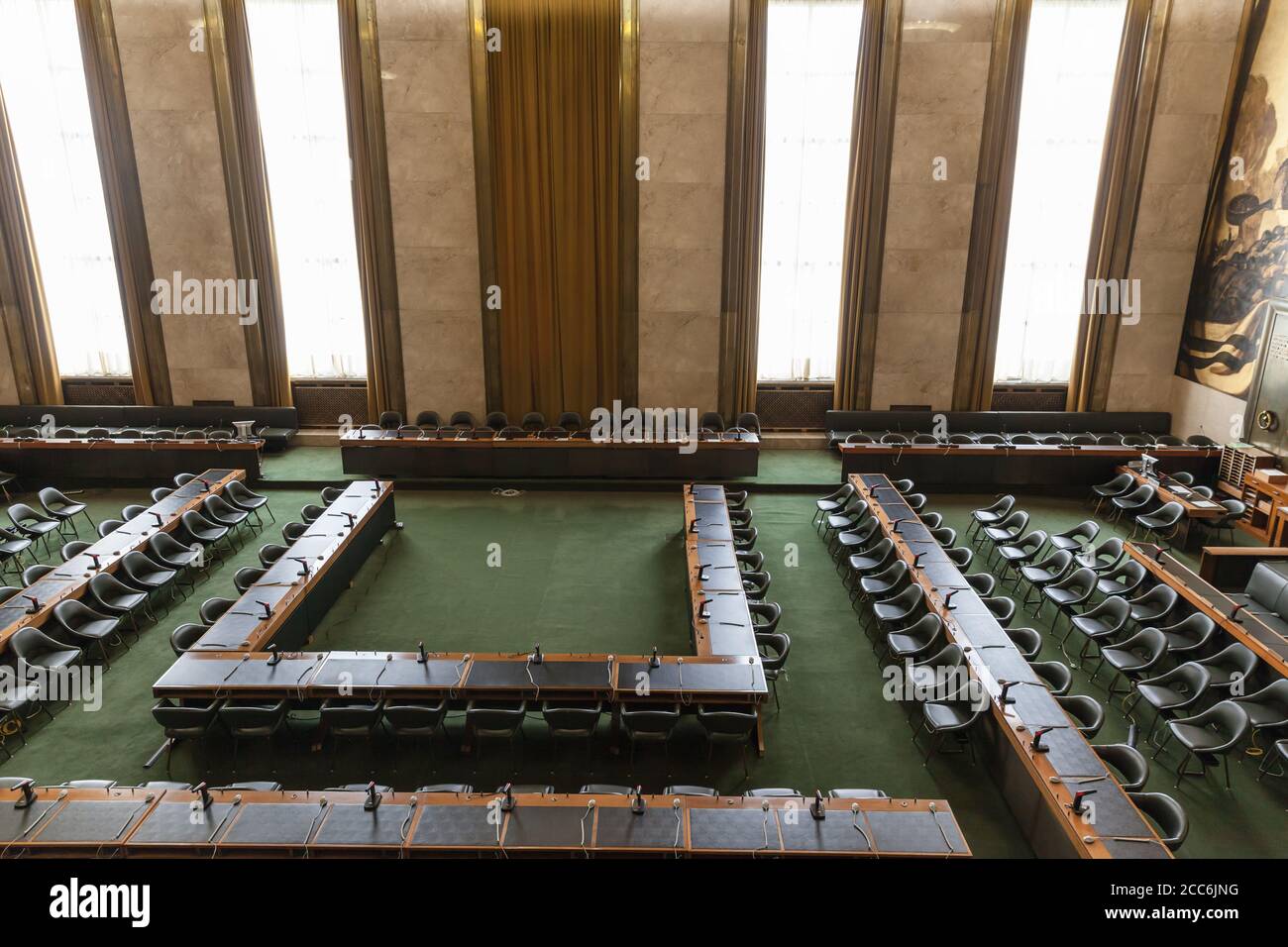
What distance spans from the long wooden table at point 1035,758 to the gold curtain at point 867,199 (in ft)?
22.3

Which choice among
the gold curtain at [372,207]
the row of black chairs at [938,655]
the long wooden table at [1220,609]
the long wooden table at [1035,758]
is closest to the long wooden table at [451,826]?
the long wooden table at [1035,758]

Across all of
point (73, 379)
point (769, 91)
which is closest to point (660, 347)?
point (769, 91)

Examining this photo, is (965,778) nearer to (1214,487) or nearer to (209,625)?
(209,625)

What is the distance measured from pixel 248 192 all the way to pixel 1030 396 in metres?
14.6

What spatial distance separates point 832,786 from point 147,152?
49.6 ft

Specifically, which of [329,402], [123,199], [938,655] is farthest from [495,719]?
[123,199]

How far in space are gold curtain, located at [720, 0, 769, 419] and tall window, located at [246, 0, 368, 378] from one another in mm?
6648

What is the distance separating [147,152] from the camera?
1490cm

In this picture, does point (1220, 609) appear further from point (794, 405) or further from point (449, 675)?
point (794, 405)

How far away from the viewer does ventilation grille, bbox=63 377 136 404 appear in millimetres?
16156

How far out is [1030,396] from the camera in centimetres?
1591

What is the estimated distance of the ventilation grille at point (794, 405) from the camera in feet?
52.7

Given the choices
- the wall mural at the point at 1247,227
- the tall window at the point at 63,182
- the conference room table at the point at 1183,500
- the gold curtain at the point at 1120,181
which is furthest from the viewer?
the tall window at the point at 63,182

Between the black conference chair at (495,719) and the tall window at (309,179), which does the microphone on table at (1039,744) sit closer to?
the black conference chair at (495,719)
